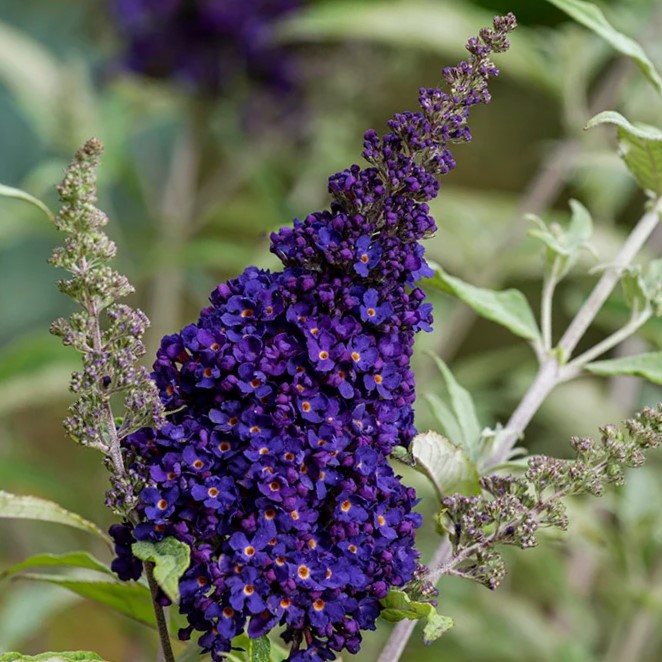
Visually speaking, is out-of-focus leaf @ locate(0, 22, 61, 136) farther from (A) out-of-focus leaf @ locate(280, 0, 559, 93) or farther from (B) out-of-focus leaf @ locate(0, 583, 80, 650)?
(B) out-of-focus leaf @ locate(0, 583, 80, 650)

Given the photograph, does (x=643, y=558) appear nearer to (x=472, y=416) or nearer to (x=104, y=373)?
(x=472, y=416)

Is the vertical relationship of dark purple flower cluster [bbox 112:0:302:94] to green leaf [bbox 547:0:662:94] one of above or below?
above

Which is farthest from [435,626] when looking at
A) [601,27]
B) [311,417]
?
[601,27]

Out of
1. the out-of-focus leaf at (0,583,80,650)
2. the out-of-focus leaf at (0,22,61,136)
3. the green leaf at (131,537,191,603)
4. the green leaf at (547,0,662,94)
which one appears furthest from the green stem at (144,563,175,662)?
the out-of-focus leaf at (0,22,61,136)

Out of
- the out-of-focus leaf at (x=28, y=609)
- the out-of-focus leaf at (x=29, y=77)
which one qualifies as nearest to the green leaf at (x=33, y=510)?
the out-of-focus leaf at (x=28, y=609)

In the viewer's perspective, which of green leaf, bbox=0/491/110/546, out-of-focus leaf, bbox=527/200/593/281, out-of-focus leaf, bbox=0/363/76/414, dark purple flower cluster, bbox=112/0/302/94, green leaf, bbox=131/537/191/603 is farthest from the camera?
dark purple flower cluster, bbox=112/0/302/94

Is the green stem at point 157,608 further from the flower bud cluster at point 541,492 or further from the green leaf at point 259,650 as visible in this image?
the flower bud cluster at point 541,492

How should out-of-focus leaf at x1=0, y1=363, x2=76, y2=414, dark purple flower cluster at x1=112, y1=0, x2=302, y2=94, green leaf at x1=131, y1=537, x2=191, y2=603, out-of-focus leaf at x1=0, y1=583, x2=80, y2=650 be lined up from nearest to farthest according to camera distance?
1. green leaf at x1=131, y1=537, x2=191, y2=603
2. out-of-focus leaf at x1=0, y1=583, x2=80, y2=650
3. out-of-focus leaf at x1=0, y1=363, x2=76, y2=414
4. dark purple flower cluster at x1=112, y1=0, x2=302, y2=94

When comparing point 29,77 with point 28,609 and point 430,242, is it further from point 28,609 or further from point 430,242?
point 28,609

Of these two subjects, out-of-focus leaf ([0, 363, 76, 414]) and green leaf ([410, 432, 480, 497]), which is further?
out-of-focus leaf ([0, 363, 76, 414])
